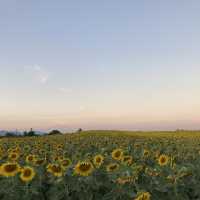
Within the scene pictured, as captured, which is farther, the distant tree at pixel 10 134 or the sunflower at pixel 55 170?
the distant tree at pixel 10 134

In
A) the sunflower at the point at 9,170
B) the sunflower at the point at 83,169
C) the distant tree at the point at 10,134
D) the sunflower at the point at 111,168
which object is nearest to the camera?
the sunflower at the point at 83,169

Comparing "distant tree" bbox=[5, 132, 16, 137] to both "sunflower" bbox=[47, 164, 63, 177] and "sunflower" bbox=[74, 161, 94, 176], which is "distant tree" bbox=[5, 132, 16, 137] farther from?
"sunflower" bbox=[74, 161, 94, 176]

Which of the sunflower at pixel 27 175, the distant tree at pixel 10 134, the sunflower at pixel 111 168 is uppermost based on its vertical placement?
the distant tree at pixel 10 134

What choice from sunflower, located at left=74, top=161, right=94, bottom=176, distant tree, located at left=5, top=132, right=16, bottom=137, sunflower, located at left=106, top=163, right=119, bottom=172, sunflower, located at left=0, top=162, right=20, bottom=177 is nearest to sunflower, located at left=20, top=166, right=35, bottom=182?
sunflower, located at left=0, top=162, right=20, bottom=177

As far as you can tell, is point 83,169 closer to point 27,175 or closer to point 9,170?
point 27,175

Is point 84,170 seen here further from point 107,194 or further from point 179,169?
point 179,169

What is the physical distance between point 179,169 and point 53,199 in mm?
1724

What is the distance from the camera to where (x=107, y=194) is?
4.84 meters

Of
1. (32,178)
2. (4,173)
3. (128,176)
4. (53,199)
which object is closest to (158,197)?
(128,176)

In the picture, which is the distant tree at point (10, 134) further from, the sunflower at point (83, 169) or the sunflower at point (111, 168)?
the sunflower at point (83, 169)

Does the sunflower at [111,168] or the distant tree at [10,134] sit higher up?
the distant tree at [10,134]

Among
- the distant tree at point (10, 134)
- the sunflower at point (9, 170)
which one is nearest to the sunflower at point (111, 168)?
the sunflower at point (9, 170)

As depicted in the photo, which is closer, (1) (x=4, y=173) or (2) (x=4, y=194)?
(2) (x=4, y=194)

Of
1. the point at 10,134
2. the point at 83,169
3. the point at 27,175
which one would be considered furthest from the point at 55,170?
the point at 10,134
